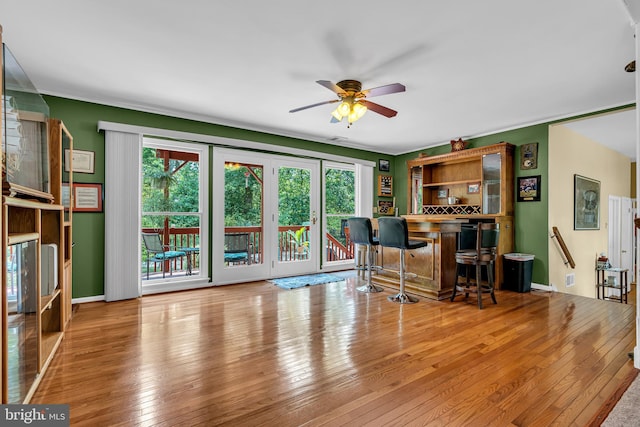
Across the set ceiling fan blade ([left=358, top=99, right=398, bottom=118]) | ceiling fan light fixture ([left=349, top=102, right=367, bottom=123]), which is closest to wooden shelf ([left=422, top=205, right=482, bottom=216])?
ceiling fan blade ([left=358, top=99, right=398, bottom=118])

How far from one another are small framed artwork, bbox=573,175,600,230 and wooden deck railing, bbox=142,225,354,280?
155 inches

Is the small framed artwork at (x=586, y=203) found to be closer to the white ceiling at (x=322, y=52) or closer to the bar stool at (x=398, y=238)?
the white ceiling at (x=322, y=52)

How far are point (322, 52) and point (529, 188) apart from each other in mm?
3886

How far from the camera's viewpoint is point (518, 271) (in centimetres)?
445

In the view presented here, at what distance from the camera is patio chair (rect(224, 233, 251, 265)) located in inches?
193

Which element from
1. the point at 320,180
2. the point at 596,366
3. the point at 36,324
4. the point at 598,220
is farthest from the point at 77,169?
the point at 598,220

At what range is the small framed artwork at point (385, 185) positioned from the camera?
269 inches

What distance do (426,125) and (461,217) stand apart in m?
1.70

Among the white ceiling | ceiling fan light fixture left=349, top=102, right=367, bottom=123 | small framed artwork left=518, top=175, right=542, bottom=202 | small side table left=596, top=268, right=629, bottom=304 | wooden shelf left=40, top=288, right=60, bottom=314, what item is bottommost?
small side table left=596, top=268, right=629, bottom=304

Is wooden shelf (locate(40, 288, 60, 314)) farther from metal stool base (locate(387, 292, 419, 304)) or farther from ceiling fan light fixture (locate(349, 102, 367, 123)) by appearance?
metal stool base (locate(387, 292, 419, 304))

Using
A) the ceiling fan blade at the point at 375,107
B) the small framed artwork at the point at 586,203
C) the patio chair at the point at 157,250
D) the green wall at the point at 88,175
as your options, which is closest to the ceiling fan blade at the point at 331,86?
the ceiling fan blade at the point at 375,107

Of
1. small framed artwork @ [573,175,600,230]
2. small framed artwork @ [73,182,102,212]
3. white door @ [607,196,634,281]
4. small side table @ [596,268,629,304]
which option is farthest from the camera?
white door @ [607,196,634,281]

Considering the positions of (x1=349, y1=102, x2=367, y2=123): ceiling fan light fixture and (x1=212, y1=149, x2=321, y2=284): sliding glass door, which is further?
(x1=212, y1=149, x2=321, y2=284): sliding glass door

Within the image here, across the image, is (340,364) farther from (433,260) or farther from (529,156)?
(529,156)
